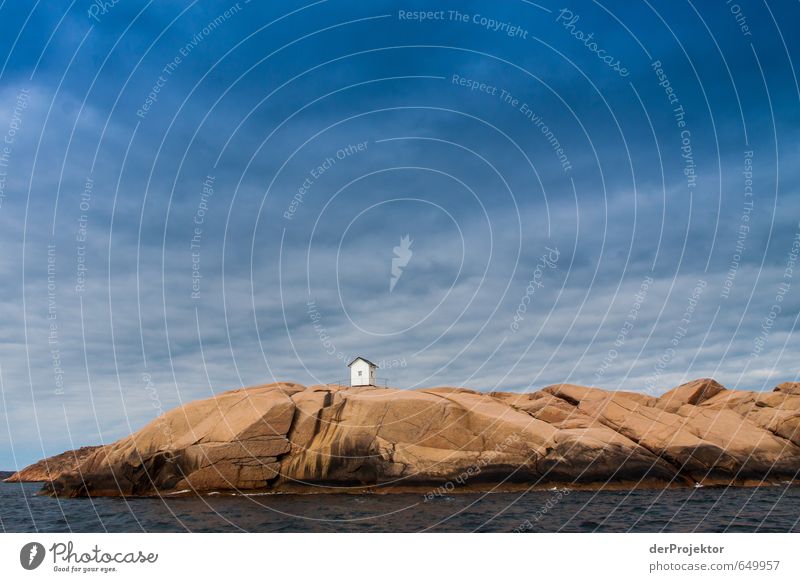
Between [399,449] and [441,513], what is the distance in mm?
12670

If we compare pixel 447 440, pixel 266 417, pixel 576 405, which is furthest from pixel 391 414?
pixel 576 405

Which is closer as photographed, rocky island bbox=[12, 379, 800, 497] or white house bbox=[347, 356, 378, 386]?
rocky island bbox=[12, 379, 800, 497]

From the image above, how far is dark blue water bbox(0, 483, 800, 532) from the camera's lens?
80.6ft

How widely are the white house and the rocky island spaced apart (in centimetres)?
777

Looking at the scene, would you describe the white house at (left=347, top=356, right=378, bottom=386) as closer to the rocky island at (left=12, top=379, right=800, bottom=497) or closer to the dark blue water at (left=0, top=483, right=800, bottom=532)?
the rocky island at (left=12, top=379, right=800, bottom=497)

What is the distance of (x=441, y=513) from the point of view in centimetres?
2862
